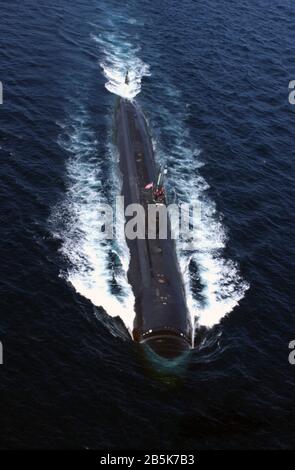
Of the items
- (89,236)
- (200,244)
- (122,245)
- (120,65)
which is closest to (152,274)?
(122,245)

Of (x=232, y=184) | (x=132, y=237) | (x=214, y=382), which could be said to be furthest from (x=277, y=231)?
(x=214, y=382)

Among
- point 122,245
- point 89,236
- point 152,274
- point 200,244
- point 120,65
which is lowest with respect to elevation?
point 152,274

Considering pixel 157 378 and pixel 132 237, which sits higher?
pixel 132 237

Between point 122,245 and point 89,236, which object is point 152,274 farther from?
point 89,236

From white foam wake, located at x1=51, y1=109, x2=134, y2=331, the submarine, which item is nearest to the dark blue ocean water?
white foam wake, located at x1=51, y1=109, x2=134, y2=331

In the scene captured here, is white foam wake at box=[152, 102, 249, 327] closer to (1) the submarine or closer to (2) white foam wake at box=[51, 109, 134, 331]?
(1) the submarine

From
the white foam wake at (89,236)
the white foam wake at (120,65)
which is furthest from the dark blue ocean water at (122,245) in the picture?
the white foam wake at (120,65)

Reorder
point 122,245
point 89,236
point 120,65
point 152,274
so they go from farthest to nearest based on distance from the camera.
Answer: point 120,65 → point 89,236 → point 122,245 → point 152,274
